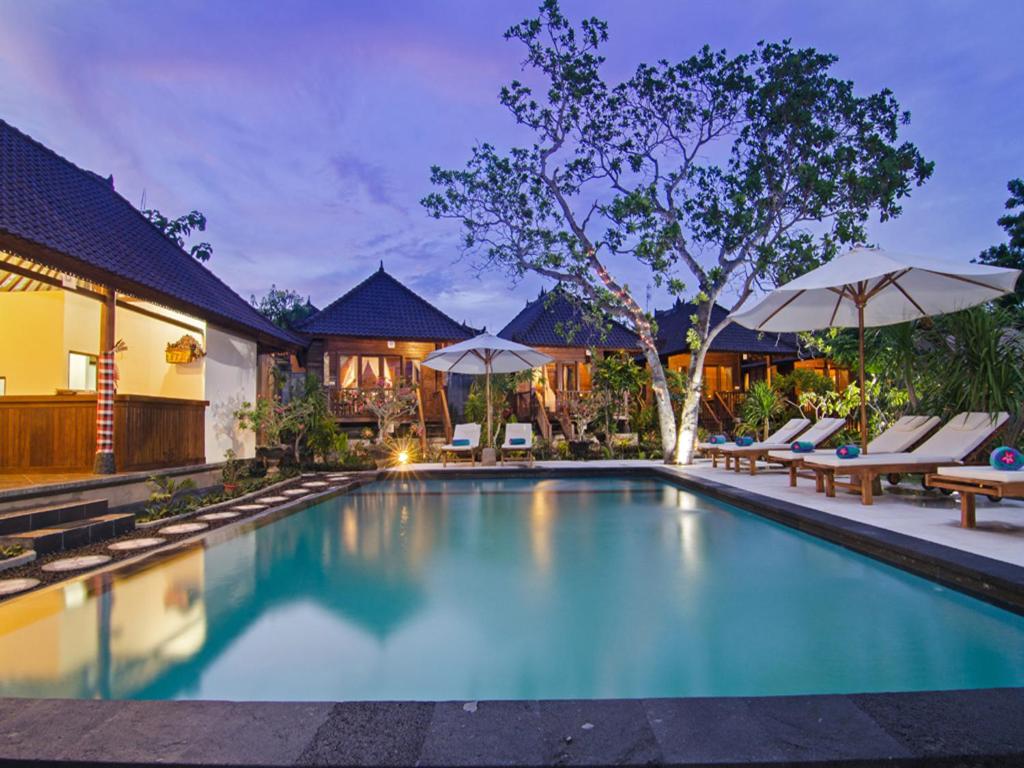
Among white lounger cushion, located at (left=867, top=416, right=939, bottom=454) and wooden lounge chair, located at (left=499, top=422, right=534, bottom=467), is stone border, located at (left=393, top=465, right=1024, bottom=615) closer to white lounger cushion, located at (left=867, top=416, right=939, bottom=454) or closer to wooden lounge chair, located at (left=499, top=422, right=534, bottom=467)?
white lounger cushion, located at (left=867, top=416, right=939, bottom=454)

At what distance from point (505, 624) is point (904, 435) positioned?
6.55 meters

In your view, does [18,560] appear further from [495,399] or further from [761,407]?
[761,407]

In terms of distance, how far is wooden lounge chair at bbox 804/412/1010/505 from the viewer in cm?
668

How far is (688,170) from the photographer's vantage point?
13156 millimetres

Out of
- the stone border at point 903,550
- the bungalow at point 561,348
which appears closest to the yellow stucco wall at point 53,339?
the stone border at point 903,550

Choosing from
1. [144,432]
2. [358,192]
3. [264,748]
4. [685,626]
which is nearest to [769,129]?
[685,626]

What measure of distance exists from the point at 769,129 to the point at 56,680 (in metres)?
14.1

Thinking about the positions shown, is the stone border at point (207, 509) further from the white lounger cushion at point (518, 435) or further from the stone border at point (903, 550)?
the stone border at point (903, 550)

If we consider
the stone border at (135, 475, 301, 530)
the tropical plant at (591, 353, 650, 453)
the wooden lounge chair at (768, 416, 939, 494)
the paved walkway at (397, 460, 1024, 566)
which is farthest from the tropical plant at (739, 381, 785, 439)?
the stone border at (135, 475, 301, 530)

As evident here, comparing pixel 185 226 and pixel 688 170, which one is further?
pixel 185 226

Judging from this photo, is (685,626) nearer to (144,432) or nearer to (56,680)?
(56,680)

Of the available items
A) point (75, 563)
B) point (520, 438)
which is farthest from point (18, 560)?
point (520, 438)

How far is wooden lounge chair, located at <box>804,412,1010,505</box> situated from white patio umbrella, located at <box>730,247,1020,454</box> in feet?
Result: 2.44

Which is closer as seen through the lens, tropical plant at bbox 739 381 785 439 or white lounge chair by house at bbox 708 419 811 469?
white lounge chair by house at bbox 708 419 811 469
